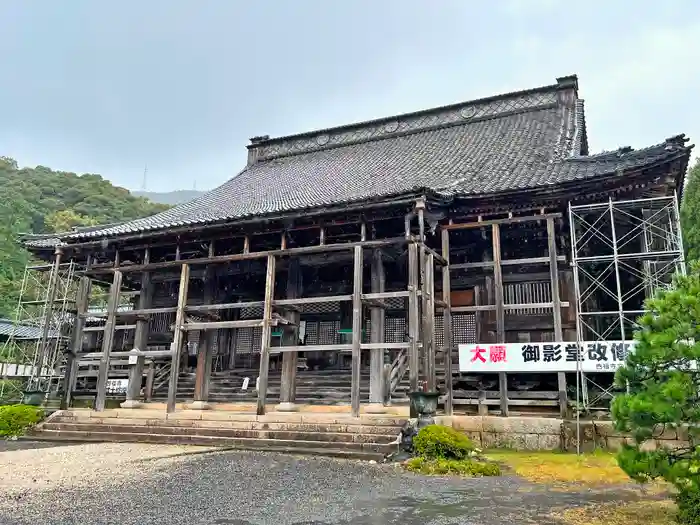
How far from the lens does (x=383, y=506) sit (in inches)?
252

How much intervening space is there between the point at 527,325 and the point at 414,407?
5.02 m

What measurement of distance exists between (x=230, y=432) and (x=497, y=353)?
252 inches

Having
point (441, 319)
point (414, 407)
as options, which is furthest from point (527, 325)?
point (414, 407)

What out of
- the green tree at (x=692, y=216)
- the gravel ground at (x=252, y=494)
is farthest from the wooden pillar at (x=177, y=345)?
the green tree at (x=692, y=216)

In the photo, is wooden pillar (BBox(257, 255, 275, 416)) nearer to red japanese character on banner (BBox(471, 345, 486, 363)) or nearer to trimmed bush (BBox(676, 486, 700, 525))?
red japanese character on banner (BBox(471, 345, 486, 363))

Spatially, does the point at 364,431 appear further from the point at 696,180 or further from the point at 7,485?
the point at 696,180

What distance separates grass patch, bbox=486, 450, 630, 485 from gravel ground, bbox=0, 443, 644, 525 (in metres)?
0.80

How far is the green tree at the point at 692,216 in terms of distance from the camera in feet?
86.5

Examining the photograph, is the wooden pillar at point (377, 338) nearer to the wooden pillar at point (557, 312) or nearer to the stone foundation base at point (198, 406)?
the wooden pillar at point (557, 312)

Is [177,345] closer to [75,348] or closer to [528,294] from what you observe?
[75,348]

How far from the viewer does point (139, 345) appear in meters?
15.9

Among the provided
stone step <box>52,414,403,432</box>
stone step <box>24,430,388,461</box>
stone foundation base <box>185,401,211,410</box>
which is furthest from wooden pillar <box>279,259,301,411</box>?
stone foundation base <box>185,401,211,410</box>

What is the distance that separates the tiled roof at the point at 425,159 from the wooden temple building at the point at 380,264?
93 mm

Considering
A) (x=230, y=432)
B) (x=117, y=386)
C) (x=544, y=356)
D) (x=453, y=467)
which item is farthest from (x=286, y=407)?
(x=117, y=386)
